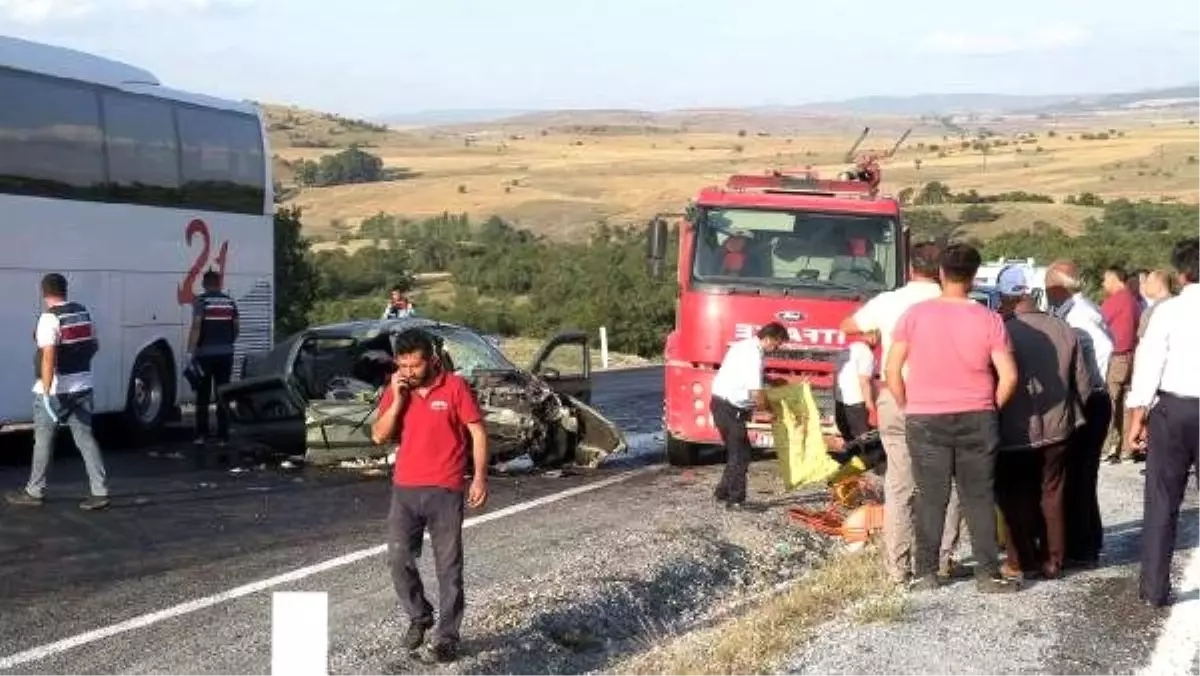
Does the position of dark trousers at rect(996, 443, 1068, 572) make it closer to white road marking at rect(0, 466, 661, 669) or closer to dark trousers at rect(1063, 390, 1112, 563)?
dark trousers at rect(1063, 390, 1112, 563)

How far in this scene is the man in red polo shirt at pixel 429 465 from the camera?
7887 mm

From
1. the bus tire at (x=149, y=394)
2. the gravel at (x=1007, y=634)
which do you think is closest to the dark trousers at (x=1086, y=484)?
the gravel at (x=1007, y=634)

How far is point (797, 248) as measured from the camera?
16031 millimetres

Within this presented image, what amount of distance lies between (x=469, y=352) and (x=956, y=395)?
291 inches

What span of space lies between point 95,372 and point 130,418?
34.0 inches

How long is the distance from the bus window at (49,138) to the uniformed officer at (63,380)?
308 centimetres

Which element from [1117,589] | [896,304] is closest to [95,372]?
[896,304]

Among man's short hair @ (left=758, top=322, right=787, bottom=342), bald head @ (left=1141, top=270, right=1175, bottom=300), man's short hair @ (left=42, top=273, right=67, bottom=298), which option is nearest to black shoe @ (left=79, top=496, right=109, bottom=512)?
man's short hair @ (left=42, top=273, right=67, bottom=298)

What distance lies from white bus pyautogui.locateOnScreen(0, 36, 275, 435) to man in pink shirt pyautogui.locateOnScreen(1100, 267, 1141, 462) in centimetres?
928

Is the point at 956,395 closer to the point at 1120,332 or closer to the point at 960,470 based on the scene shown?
the point at 960,470

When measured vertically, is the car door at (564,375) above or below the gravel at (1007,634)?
above

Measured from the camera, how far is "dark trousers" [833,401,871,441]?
12.5 m

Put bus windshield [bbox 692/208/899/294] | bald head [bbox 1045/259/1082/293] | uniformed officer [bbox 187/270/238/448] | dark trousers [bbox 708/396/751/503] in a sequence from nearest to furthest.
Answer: bald head [bbox 1045/259/1082/293]
dark trousers [bbox 708/396/751/503]
bus windshield [bbox 692/208/899/294]
uniformed officer [bbox 187/270/238/448]

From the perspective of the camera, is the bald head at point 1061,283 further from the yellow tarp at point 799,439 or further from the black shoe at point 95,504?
the black shoe at point 95,504
